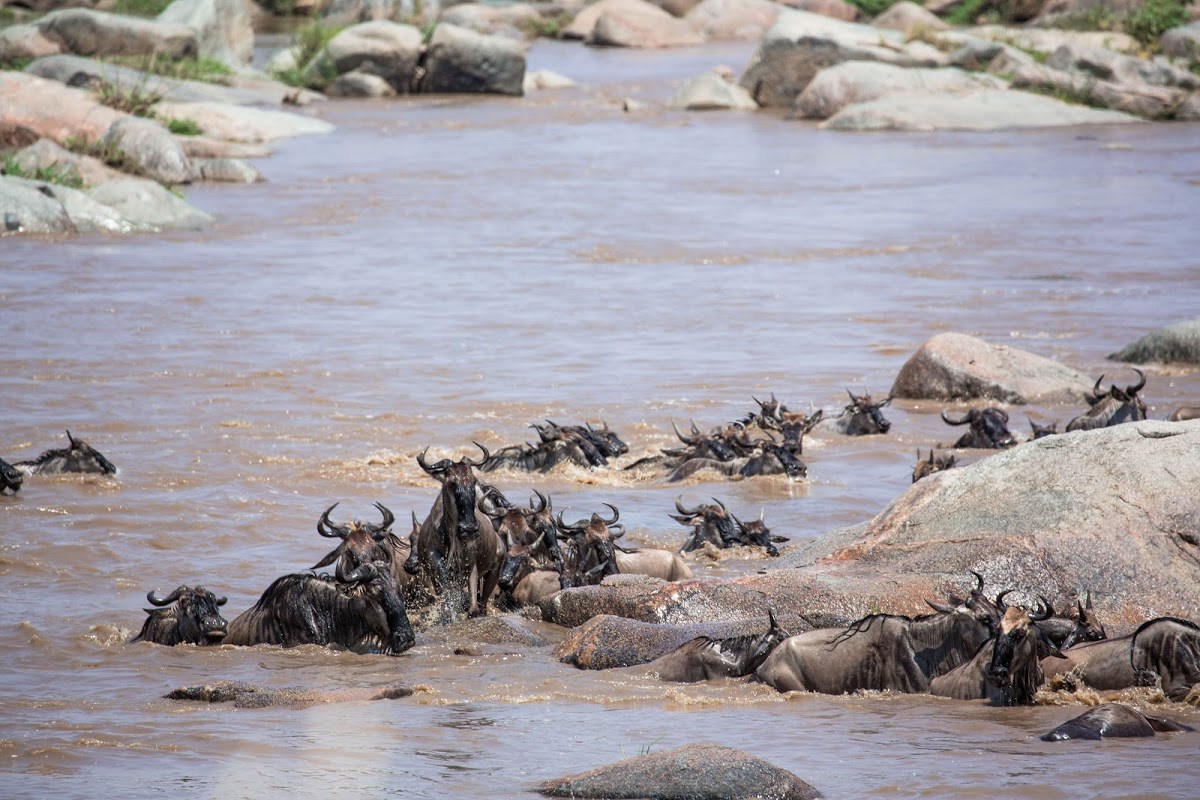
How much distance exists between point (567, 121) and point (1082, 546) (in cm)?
2808

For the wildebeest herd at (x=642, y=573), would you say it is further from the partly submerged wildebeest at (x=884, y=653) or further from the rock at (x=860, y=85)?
the rock at (x=860, y=85)

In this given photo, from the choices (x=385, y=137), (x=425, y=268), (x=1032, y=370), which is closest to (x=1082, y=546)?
(x=1032, y=370)

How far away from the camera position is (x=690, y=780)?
5.82 metres

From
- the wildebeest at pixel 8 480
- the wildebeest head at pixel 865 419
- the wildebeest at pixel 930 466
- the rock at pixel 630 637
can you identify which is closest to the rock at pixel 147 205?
the wildebeest at pixel 8 480

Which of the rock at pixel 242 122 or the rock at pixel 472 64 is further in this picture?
the rock at pixel 472 64

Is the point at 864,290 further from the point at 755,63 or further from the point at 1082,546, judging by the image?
the point at 755,63

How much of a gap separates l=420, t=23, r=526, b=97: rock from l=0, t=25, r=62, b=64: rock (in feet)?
27.7

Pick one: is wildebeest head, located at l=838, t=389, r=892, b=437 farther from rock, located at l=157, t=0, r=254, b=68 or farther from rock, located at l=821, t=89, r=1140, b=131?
rock, located at l=157, t=0, r=254, b=68

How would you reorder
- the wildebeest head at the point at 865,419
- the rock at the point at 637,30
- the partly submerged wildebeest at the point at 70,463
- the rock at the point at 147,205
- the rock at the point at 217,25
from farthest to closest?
the rock at the point at 637,30 → the rock at the point at 217,25 → the rock at the point at 147,205 → the wildebeest head at the point at 865,419 → the partly submerged wildebeest at the point at 70,463

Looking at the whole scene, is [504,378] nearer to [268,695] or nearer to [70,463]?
[70,463]

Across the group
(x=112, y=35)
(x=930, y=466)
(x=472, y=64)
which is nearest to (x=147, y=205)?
(x=930, y=466)

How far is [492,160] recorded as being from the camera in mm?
29703

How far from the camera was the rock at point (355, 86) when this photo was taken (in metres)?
39.3

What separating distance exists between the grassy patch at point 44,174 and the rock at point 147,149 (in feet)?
6.05
